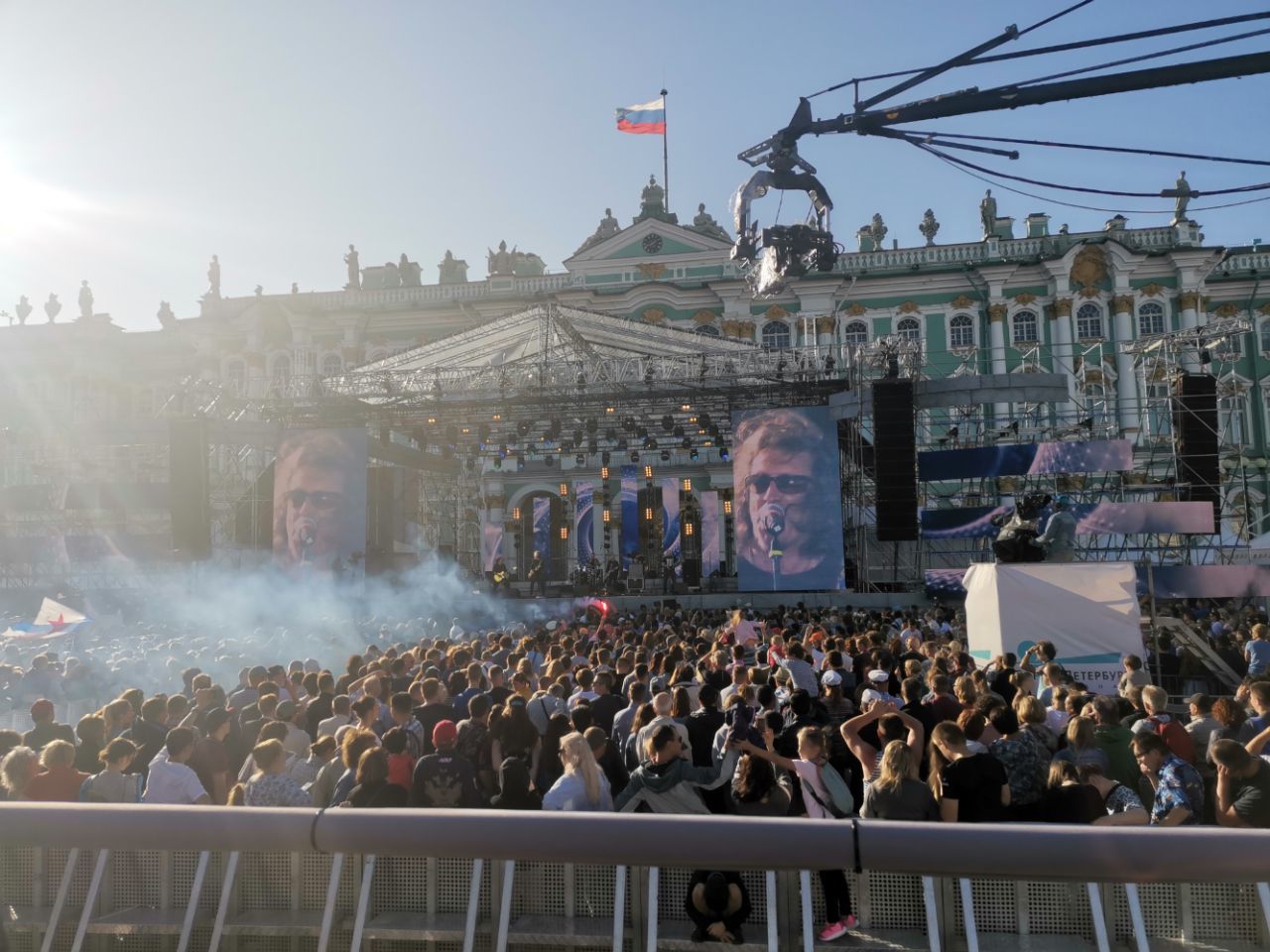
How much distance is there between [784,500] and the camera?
86.1 ft

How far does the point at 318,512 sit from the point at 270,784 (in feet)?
77.8

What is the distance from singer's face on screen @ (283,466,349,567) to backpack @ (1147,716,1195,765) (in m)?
24.6

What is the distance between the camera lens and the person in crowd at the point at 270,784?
565 cm

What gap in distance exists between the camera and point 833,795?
17.9ft

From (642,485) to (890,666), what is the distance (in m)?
29.6

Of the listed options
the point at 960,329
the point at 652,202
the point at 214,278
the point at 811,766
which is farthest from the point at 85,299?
the point at 811,766

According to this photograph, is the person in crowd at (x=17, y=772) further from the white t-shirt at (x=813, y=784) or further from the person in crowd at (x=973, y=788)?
the person in crowd at (x=973, y=788)

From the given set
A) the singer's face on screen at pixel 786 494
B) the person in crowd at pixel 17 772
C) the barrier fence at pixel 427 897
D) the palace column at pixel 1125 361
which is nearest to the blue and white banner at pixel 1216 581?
the singer's face on screen at pixel 786 494

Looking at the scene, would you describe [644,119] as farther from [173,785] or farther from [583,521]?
[173,785]

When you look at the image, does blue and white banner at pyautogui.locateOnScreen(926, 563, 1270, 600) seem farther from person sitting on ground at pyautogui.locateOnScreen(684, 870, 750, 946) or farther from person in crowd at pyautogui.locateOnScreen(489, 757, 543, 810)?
person sitting on ground at pyautogui.locateOnScreen(684, 870, 750, 946)

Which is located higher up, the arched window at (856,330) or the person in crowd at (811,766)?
the arched window at (856,330)

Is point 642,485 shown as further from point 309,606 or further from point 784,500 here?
point 309,606

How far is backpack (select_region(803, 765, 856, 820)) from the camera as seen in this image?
17.9ft

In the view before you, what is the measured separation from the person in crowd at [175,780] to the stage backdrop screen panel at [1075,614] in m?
10.4
